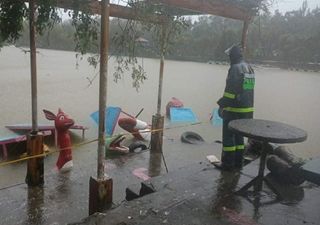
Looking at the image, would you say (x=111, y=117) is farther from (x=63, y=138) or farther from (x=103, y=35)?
(x=103, y=35)

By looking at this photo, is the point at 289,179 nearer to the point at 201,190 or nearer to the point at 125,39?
the point at 201,190

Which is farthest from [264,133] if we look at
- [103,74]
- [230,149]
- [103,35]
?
[103,35]

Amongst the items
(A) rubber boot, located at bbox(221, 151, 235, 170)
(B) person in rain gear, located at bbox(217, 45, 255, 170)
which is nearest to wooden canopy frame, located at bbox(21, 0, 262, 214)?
(B) person in rain gear, located at bbox(217, 45, 255, 170)

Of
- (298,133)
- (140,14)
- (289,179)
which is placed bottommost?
(289,179)

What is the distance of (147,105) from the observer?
650 inches

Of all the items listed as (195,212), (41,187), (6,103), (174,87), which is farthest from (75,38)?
(174,87)

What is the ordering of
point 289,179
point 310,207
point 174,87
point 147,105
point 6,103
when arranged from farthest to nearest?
point 174,87 → point 147,105 → point 6,103 → point 289,179 → point 310,207

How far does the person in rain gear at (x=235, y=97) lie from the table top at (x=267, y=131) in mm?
348

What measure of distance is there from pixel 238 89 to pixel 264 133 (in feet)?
2.89

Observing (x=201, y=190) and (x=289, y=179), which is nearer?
(x=201, y=190)

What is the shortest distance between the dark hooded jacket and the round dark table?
33 centimetres

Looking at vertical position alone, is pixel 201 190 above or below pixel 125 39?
below

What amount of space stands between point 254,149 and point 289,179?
1.78 meters

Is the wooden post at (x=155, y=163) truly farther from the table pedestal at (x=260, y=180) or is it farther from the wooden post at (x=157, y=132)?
the table pedestal at (x=260, y=180)
